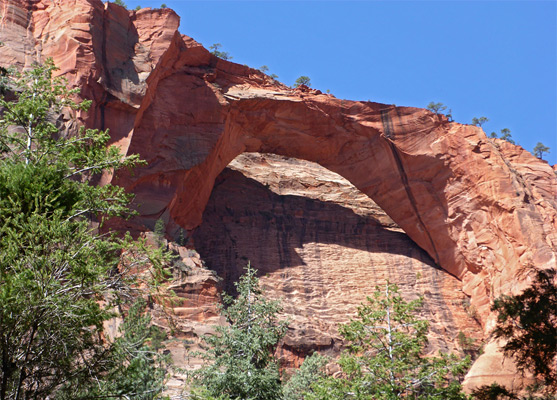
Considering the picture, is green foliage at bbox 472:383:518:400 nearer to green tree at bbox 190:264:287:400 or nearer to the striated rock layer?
green tree at bbox 190:264:287:400

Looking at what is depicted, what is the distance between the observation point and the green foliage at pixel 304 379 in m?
21.4

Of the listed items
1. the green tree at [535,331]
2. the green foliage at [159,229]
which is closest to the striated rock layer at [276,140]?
the green foliage at [159,229]

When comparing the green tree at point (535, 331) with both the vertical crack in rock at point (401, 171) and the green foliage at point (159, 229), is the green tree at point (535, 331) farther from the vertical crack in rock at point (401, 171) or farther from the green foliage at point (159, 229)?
the vertical crack in rock at point (401, 171)

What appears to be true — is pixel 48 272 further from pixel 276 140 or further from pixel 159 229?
pixel 276 140

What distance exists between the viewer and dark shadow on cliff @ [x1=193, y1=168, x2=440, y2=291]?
37000 mm

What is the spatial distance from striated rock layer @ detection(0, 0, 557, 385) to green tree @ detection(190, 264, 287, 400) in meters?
13.1

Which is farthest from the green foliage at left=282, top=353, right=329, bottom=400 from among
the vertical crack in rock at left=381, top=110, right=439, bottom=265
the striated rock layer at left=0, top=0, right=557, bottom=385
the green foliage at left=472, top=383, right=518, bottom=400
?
the vertical crack in rock at left=381, top=110, right=439, bottom=265

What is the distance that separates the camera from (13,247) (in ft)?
29.5

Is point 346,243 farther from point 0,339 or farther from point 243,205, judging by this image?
point 0,339

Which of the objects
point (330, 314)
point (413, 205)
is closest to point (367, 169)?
point (413, 205)

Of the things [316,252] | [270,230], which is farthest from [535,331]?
[270,230]

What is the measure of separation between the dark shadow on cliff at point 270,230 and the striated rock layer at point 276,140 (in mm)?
1788

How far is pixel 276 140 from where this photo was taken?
123 feet

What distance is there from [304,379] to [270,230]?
52.1 feet
